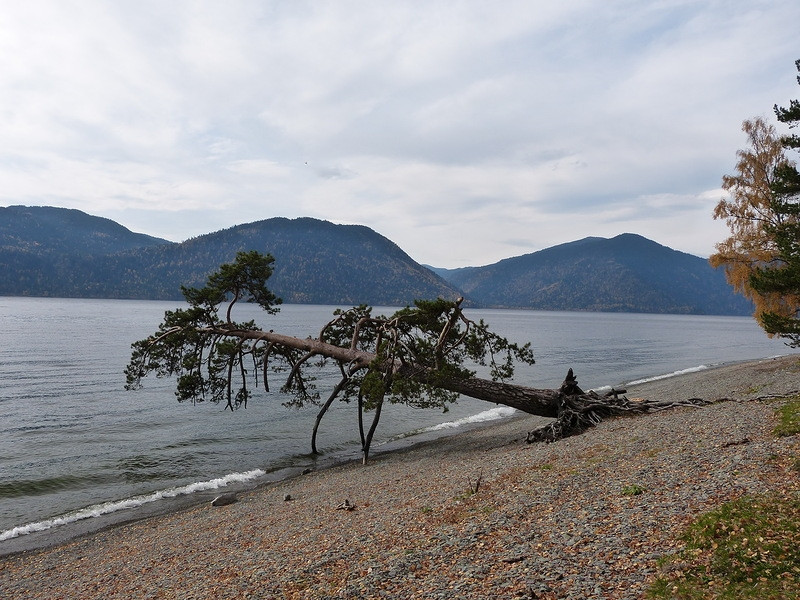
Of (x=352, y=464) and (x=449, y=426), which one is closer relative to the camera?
(x=352, y=464)

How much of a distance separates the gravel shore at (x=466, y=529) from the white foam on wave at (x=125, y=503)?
2.17 meters

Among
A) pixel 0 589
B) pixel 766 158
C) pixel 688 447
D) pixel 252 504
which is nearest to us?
pixel 0 589

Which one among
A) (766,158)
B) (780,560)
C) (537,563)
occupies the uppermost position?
(766,158)

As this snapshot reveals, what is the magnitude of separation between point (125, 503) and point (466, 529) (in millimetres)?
13442

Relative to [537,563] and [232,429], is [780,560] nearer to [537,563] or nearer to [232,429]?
[537,563]

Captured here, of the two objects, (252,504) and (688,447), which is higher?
(688,447)

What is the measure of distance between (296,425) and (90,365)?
32.3 meters

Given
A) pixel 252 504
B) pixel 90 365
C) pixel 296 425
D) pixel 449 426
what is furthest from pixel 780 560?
pixel 90 365

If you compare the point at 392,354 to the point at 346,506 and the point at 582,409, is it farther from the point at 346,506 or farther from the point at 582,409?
the point at 582,409

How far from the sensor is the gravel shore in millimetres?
6566

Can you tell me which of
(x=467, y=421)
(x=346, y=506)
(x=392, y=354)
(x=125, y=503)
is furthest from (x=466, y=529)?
(x=467, y=421)

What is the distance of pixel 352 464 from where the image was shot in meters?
20.1

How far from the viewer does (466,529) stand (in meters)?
8.37

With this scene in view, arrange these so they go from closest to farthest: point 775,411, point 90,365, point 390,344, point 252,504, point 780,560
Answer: point 780,560, point 775,411, point 252,504, point 390,344, point 90,365
